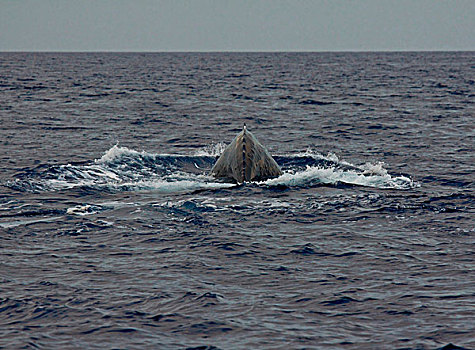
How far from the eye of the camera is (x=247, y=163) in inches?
698

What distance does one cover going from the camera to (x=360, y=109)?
137 feet

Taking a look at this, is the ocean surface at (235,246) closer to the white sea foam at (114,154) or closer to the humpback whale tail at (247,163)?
the white sea foam at (114,154)

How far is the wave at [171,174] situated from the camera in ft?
57.7

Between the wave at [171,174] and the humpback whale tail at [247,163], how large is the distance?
0.32m

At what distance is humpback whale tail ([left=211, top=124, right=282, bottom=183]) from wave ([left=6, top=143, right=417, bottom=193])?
32 cm

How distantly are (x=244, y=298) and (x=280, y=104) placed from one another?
123 ft

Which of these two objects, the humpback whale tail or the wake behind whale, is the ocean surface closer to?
the wake behind whale

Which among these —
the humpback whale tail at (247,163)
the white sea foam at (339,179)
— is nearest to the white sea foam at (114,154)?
the humpback whale tail at (247,163)

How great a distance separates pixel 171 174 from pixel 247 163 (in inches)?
128

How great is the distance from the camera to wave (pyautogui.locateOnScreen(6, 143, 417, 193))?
1759cm

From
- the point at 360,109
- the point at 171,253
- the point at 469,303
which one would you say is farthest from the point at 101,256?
the point at 360,109

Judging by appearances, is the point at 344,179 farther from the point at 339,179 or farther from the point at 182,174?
the point at 182,174

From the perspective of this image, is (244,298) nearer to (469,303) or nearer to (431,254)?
(469,303)

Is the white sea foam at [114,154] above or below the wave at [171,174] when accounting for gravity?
above
